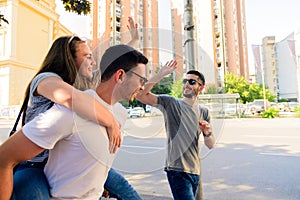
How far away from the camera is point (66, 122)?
0.72 m

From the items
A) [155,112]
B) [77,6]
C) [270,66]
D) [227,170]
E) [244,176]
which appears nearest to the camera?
[155,112]

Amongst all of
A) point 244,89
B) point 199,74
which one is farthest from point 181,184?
point 244,89

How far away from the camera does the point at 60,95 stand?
84 cm

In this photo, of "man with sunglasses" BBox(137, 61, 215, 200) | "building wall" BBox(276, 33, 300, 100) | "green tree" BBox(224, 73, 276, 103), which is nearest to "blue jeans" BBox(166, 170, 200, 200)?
"man with sunglasses" BBox(137, 61, 215, 200)

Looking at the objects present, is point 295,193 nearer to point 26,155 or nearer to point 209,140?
point 209,140

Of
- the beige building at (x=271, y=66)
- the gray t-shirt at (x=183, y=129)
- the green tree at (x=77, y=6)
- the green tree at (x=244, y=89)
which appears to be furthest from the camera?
the beige building at (x=271, y=66)

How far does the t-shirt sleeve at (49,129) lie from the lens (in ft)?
2.29

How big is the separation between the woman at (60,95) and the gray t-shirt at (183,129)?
0.52 meters

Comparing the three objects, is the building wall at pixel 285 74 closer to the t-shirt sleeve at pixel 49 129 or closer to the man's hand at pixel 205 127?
the man's hand at pixel 205 127

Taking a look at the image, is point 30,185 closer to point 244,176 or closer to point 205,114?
point 205,114

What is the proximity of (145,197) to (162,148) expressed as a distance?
6.12 ft

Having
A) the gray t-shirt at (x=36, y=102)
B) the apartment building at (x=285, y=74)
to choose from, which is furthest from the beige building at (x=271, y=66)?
the gray t-shirt at (x=36, y=102)

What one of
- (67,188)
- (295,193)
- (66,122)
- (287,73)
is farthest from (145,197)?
(287,73)

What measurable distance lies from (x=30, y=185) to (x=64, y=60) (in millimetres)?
525
